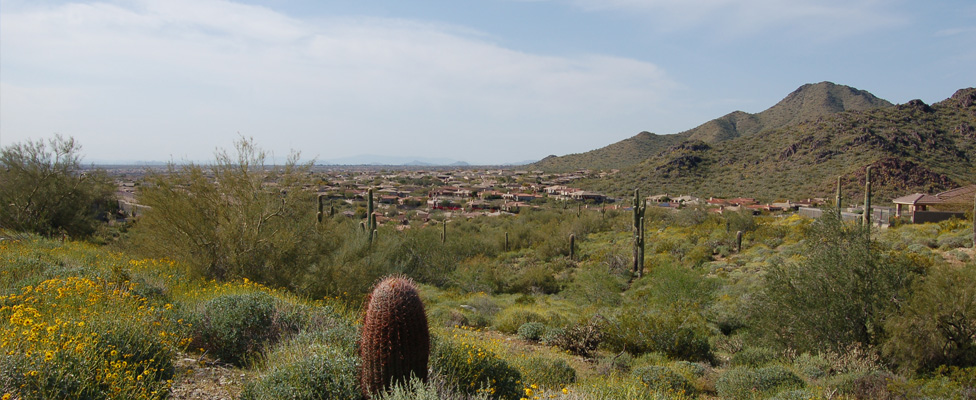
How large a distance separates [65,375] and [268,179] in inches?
375

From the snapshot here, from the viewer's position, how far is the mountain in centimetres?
7184

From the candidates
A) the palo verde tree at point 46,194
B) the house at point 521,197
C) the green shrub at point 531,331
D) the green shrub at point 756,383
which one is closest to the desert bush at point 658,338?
the green shrub at point 531,331

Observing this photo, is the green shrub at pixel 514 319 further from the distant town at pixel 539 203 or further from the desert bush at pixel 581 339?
the distant town at pixel 539 203

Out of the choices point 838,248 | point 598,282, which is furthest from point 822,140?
point 838,248

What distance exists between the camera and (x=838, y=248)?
34.3ft

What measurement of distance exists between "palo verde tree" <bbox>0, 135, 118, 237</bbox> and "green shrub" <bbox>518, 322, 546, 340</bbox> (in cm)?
1710

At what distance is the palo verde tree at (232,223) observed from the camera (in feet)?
37.9

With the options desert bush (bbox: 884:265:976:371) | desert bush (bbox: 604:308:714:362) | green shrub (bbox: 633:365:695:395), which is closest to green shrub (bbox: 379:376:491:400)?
green shrub (bbox: 633:365:695:395)

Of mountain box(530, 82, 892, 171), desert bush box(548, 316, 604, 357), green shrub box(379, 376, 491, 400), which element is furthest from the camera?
mountain box(530, 82, 892, 171)

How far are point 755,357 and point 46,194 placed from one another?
2405 centimetres

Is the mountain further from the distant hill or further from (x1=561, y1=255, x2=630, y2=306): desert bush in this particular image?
(x1=561, y1=255, x2=630, y2=306): desert bush

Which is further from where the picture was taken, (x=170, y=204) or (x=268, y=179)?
(x=268, y=179)

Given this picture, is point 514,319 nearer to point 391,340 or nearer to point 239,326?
point 239,326

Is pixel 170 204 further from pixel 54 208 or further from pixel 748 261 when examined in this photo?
pixel 748 261
